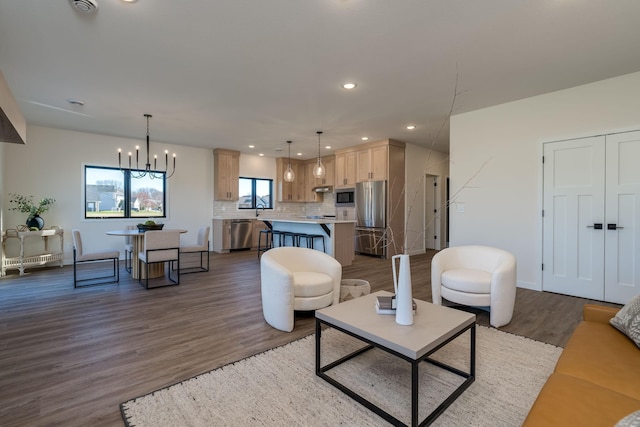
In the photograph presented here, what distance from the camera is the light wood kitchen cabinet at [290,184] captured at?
29.1ft

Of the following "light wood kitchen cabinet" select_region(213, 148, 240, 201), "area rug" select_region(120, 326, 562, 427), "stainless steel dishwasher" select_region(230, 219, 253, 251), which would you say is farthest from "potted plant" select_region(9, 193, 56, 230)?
"area rug" select_region(120, 326, 562, 427)

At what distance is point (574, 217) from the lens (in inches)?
149

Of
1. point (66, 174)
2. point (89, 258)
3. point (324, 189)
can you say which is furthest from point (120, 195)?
point (324, 189)

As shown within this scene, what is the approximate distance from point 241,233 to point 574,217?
6699 mm

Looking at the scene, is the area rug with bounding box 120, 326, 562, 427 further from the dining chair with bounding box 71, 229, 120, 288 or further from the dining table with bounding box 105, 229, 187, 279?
the dining chair with bounding box 71, 229, 120, 288

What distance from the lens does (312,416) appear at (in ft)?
5.35

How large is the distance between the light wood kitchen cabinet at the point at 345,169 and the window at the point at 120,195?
4285mm

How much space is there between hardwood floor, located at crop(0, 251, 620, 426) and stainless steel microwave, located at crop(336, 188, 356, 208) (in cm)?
309

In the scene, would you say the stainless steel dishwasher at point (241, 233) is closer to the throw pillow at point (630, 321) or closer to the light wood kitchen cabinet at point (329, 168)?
the light wood kitchen cabinet at point (329, 168)

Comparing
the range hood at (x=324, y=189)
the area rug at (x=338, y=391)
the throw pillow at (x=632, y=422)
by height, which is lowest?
the area rug at (x=338, y=391)

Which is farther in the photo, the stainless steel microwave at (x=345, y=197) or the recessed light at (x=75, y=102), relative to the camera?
the stainless steel microwave at (x=345, y=197)

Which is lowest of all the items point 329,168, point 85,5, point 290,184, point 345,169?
point 290,184

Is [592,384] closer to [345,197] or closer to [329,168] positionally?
[345,197]

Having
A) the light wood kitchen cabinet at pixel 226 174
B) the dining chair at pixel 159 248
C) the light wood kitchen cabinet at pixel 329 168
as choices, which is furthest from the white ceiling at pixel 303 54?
the light wood kitchen cabinet at pixel 329 168
